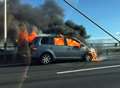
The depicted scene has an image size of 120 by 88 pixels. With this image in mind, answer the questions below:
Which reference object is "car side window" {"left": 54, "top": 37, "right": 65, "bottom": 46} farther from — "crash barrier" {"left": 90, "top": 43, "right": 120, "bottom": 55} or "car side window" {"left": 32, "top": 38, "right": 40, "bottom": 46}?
"crash barrier" {"left": 90, "top": 43, "right": 120, "bottom": 55}

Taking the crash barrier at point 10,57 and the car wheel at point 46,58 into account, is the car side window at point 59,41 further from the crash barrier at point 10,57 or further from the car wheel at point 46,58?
the crash barrier at point 10,57

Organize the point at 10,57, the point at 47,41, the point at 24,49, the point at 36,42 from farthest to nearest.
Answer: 1. the point at 10,57
2. the point at 24,49
3. the point at 47,41
4. the point at 36,42

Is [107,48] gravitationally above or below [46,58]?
above

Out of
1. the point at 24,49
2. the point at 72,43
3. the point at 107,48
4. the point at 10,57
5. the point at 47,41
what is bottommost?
the point at 10,57

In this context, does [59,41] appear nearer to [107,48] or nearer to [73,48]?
[73,48]

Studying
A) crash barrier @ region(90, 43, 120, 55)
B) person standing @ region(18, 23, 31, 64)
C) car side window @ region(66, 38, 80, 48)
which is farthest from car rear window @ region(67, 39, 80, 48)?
crash barrier @ region(90, 43, 120, 55)

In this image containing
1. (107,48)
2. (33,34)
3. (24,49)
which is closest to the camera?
(24,49)

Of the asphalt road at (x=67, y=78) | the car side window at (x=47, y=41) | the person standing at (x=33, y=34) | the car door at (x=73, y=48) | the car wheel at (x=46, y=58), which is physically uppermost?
the person standing at (x=33, y=34)

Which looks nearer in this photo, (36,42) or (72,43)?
(36,42)

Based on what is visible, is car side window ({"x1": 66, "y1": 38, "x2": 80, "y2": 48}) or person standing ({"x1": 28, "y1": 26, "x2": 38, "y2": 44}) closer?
car side window ({"x1": 66, "y1": 38, "x2": 80, "y2": 48})

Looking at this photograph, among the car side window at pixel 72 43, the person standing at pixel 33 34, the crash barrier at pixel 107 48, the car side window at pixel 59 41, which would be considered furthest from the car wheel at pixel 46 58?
the crash barrier at pixel 107 48

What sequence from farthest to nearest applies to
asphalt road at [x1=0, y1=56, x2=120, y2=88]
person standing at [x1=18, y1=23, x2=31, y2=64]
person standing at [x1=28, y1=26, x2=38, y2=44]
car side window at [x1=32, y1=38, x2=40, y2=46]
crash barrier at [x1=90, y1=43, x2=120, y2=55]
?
crash barrier at [x1=90, y1=43, x2=120, y2=55], person standing at [x1=28, y1=26, x2=38, y2=44], person standing at [x1=18, y1=23, x2=31, y2=64], car side window at [x1=32, y1=38, x2=40, y2=46], asphalt road at [x1=0, y1=56, x2=120, y2=88]

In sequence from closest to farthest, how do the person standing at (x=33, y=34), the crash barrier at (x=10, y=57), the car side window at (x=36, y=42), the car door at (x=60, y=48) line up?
1. the car side window at (x=36, y=42)
2. the car door at (x=60, y=48)
3. the crash barrier at (x=10, y=57)
4. the person standing at (x=33, y=34)

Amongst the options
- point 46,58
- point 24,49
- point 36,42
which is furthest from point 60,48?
point 24,49
